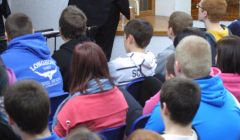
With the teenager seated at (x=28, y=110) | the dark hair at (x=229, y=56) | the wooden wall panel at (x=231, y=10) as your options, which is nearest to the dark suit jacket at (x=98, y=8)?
the wooden wall panel at (x=231, y=10)

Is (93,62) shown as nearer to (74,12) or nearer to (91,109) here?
(91,109)

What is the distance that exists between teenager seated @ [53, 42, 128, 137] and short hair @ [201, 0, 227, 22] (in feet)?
6.01

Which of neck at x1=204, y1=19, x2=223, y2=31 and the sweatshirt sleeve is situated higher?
neck at x1=204, y1=19, x2=223, y2=31

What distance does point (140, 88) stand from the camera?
321 centimetres

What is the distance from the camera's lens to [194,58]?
8.23 ft

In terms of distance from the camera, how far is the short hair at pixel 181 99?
2098mm

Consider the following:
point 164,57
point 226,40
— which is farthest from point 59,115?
point 164,57

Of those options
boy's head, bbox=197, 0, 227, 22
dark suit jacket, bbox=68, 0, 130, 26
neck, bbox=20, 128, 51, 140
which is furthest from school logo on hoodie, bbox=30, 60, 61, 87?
dark suit jacket, bbox=68, 0, 130, 26

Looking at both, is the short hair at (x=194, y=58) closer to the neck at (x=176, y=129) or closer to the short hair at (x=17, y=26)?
the neck at (x=176, y=129)

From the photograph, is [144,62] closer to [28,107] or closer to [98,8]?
[28,107]

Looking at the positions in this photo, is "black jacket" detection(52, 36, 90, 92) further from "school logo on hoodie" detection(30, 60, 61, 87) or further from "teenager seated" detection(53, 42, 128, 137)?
"teenager seated" detection(53, 42, 128, 137)

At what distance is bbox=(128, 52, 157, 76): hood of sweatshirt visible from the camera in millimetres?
3318

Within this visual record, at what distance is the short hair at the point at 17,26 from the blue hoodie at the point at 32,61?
0.09 m

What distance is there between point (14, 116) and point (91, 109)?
0.60 m
